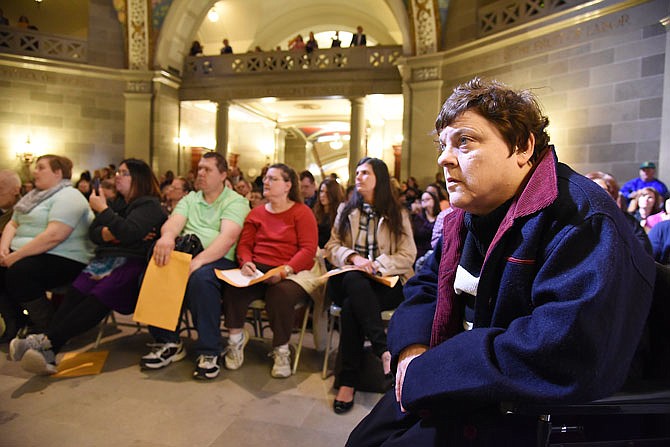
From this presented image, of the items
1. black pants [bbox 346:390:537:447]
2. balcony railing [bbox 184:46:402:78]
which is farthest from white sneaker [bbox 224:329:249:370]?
balcony railing [bbox 184:46:402:78]

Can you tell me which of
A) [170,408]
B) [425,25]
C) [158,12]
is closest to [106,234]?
[170,408]

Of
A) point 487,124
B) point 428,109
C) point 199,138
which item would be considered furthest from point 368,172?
point 199,138

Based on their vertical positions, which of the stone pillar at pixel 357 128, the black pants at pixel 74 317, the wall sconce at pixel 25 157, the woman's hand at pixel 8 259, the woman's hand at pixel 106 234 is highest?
the stone pillar at pixel 357 128

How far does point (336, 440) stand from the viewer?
218 centimetres

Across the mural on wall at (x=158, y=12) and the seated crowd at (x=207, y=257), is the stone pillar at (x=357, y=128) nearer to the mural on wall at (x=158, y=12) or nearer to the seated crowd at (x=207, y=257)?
the mural on wall at (x=158, y=12)

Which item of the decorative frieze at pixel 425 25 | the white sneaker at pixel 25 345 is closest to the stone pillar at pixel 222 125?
the decorative frieze at pixel 425 25

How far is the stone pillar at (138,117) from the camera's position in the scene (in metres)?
12.7

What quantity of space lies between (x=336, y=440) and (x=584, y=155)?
708cm

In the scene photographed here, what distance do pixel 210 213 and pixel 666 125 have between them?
247 inches

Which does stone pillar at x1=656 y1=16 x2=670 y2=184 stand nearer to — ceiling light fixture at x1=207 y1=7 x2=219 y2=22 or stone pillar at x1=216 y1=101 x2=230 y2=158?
stone pillar at x1=216 y1=101 x2=230 y2=158

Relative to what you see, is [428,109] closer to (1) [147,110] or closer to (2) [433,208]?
(2) [433,208]

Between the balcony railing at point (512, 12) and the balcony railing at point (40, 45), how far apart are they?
1071 centimetres

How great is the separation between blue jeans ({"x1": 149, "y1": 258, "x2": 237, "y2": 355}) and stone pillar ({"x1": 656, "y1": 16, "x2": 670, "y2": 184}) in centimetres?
615

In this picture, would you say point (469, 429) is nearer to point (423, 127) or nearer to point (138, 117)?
point (423, 127)
